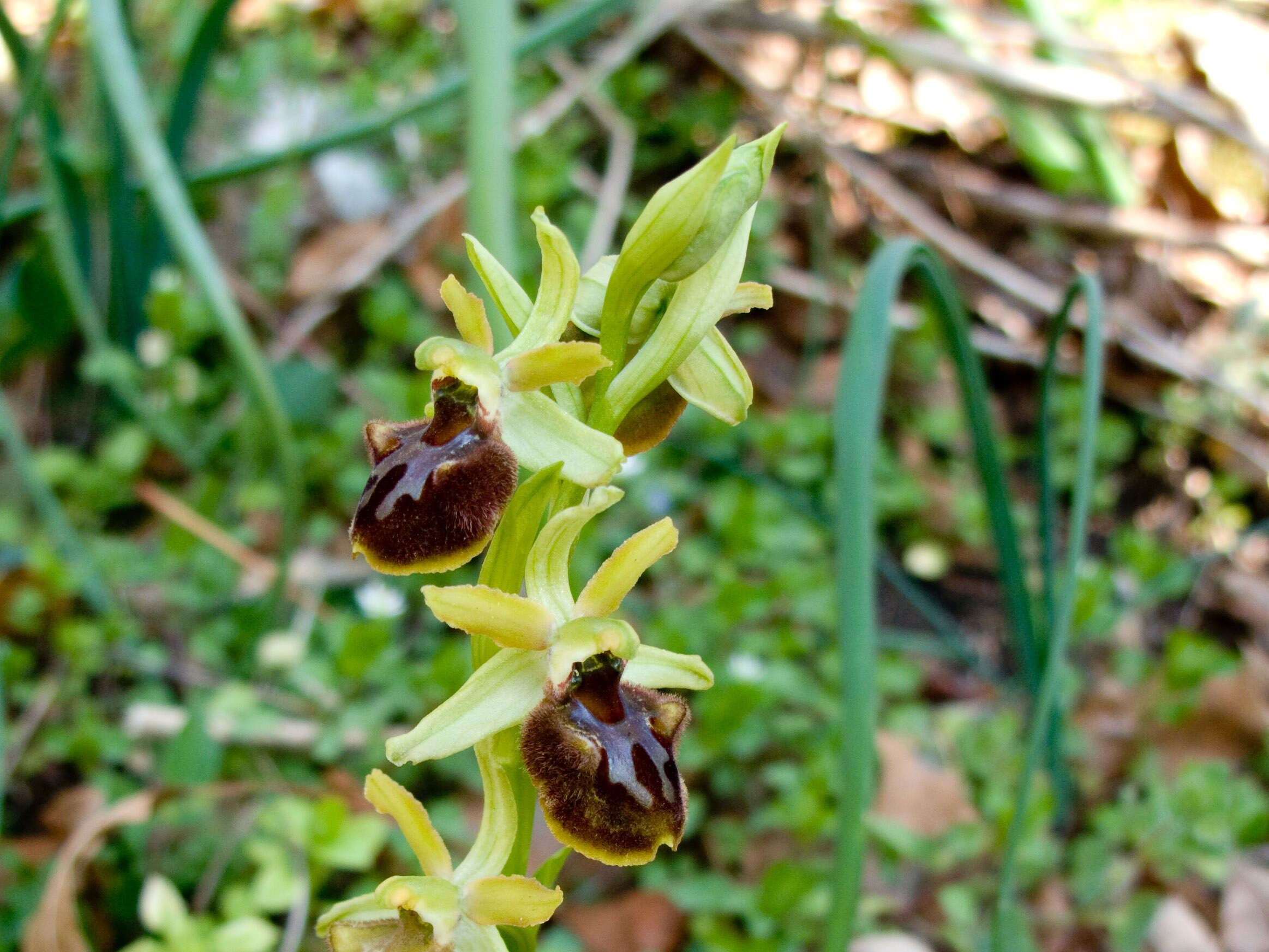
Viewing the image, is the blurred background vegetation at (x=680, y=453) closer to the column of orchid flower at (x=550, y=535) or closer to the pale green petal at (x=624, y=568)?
the column of orchid flower at (x=550, y=535)

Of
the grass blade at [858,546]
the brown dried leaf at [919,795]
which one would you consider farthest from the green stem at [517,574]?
the brown dried leaf at [919,795]

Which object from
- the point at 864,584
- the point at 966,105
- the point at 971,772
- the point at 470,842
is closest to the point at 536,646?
the point at 864,584

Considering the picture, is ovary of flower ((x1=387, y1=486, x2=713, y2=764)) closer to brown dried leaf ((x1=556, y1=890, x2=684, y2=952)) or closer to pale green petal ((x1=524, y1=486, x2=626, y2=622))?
pale green petal ((x1=524, y1=486, x2=626, y2=622))

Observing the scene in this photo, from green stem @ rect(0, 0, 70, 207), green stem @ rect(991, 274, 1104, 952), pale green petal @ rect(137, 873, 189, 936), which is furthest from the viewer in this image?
green stem @ rect(0, 0, 70, 207)

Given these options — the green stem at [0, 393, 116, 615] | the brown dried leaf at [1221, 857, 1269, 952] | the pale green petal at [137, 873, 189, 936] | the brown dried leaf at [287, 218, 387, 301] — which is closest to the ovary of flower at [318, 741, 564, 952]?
the pale green petal at [137, 873, 189, 936]

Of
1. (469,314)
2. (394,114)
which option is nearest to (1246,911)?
(469,314)

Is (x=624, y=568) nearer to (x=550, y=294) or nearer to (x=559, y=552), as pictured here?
(x=559, y=552)

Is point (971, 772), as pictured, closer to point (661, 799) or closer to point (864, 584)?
point (864, 584)
